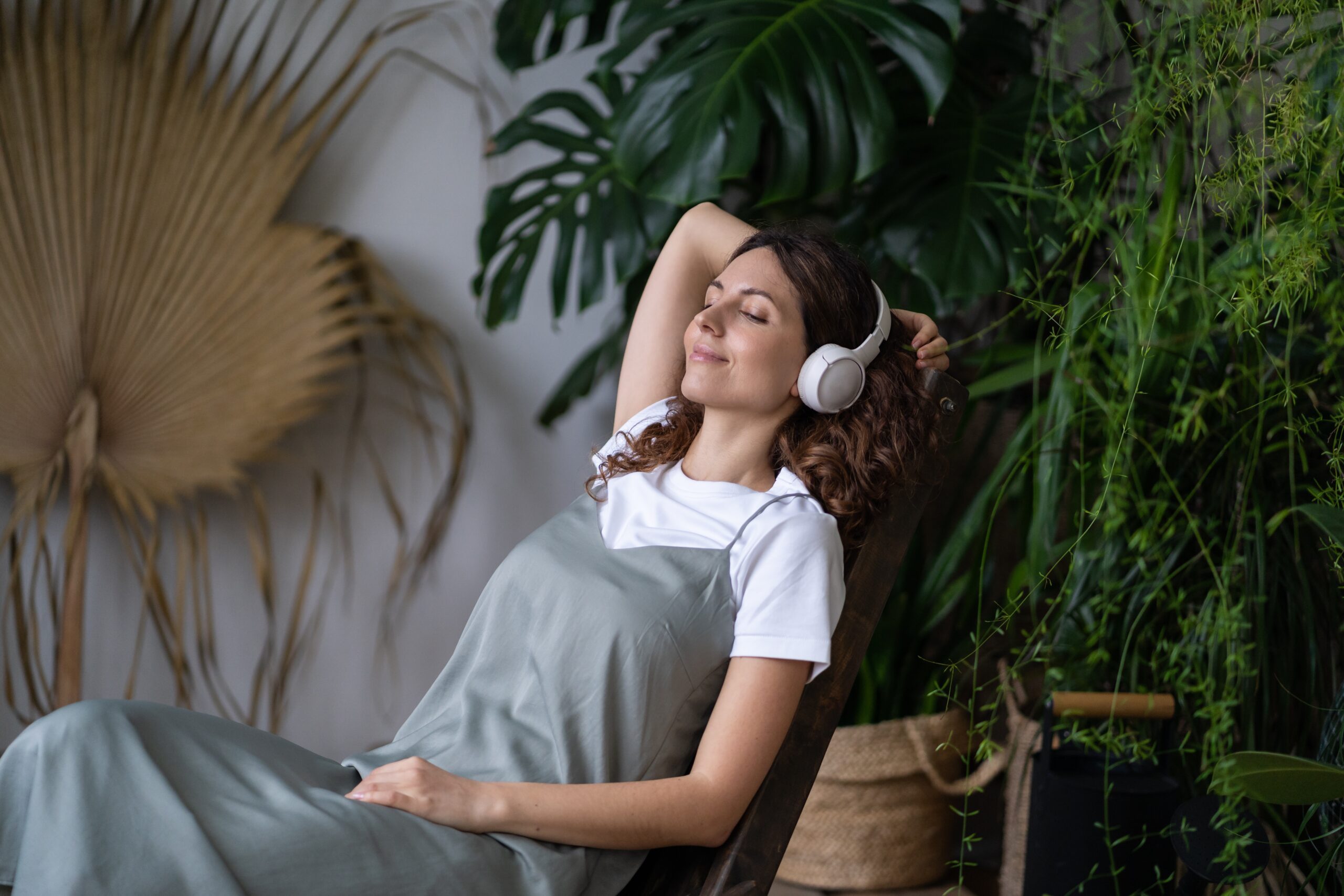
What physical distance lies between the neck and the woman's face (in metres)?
0.03

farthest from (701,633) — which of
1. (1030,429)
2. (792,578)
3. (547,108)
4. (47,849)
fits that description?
(547,108)

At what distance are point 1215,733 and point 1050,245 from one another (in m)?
1.03

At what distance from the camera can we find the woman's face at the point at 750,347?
131 cm

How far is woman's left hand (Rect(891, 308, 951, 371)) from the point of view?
4.63 ft

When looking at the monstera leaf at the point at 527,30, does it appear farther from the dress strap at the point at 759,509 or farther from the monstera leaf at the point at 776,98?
the dress strap at the point at 759,509

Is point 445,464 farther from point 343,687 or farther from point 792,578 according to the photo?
point 792,578

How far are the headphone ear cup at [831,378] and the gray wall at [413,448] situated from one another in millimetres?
1235

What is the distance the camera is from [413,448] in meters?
2.66

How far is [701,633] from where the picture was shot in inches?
47.0

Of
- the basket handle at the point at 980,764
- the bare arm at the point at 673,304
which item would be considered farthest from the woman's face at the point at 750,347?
the basket handle at the point at 980,764

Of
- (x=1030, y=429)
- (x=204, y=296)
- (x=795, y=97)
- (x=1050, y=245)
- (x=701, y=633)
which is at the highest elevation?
(x=795, y=97)

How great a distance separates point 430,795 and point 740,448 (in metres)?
0.56

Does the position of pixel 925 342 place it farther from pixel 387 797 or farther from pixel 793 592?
pixel 387 797

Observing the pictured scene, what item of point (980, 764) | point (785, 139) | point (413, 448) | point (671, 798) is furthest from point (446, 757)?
point (413, 448)
